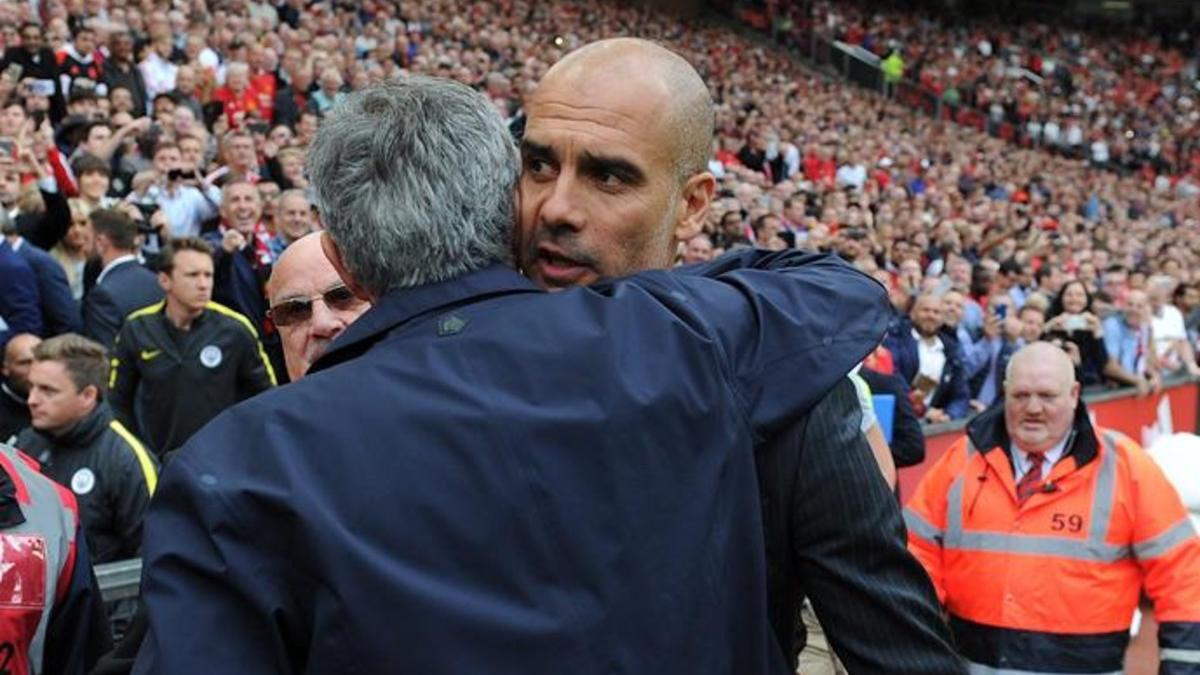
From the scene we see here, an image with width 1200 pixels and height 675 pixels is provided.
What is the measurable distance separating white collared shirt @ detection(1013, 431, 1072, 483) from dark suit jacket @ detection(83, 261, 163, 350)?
3.76 metres

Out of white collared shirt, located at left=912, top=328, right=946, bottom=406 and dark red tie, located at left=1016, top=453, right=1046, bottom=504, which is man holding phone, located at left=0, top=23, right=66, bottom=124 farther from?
dark red tie, located at left=1016, top=453, right=1046, bottom=504

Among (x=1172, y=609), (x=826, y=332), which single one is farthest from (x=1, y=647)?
(x=1172, y=609)

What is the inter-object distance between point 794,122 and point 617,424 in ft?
58.9

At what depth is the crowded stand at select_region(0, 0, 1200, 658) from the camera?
4410 mm

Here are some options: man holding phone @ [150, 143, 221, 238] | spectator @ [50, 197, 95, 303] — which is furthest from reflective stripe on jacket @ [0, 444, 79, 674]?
man holding phone @ [150, 143, 221, 238]

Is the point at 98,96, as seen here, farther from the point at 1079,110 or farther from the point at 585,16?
the point at 1079,110

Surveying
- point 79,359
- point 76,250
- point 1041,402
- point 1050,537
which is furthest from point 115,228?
point 1050,537

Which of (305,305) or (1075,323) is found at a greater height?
(305,305)

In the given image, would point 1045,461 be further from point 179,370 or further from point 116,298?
point 116,298

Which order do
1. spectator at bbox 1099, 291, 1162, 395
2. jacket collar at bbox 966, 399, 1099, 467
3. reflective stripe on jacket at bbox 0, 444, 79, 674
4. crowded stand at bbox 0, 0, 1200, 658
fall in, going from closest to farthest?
reflective stripe on jacket at bbox 0, 444, 79, 674 → jacket collar at bbox 966, 399, 1099, 467 → crowded stand at bbox 0, 0, 1200, 658 → spectator at bbox 1099, 291, 1162, 395

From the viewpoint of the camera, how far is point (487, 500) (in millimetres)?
1312

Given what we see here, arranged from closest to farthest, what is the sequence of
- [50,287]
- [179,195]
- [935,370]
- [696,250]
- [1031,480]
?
[1031,480]
[50,287]
[179,195]
[696,250]
[935,370]

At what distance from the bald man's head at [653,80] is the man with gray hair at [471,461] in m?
0.21

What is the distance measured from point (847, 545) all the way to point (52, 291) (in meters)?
5.01
